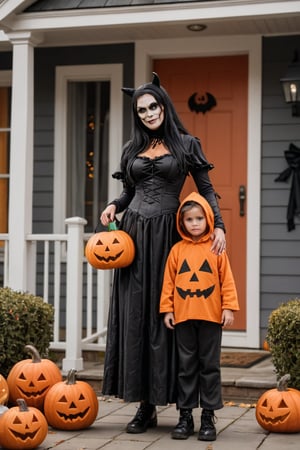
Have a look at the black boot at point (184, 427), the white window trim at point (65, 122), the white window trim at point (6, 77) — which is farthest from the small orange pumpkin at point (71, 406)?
the white window trim at point (6, 77)

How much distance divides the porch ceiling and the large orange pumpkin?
115 inches

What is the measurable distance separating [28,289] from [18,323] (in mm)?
1038

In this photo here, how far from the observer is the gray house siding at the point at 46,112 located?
26.4 ft

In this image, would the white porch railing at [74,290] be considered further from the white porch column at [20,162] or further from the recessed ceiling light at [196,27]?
the recessed ceiling light at [196,27]

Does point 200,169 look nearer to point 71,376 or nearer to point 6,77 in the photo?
point 71,376

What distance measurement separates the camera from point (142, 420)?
4.87 metres

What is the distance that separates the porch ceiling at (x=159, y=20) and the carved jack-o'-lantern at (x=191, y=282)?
2719 mm

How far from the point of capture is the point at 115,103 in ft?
26.1

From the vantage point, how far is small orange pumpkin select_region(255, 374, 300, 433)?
190 inches

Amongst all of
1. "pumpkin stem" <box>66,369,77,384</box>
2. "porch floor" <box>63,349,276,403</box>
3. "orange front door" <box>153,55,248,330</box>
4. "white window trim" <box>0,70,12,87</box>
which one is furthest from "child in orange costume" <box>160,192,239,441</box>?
"white window trim" <box>0,70,12,87</box>

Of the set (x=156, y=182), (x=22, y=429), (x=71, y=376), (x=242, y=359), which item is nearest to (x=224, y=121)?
(x=242, y=359)

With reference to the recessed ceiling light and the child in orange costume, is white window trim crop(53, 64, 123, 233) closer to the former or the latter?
the recessed ceiling light

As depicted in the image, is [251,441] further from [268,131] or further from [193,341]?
[268,131]

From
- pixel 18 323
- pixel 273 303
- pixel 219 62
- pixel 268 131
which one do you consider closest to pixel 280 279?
pixel 273 303
